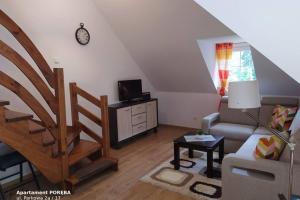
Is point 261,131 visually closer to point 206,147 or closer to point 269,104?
point 269,104

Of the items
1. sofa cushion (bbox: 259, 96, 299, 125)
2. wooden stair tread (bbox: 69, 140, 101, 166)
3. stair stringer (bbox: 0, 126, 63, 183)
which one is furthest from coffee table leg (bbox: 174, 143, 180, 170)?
sofa cushion (bbox: 259, 96, 299, 125)

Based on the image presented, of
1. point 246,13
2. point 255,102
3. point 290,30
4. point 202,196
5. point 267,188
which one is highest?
point 246,13

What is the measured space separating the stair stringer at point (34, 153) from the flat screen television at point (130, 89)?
217 centimetres

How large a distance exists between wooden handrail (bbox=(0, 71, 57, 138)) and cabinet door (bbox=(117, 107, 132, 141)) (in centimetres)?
160

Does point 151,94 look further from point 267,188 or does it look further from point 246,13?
point 246,13

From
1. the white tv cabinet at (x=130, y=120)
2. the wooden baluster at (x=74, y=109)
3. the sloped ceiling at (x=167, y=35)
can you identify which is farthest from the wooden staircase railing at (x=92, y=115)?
the sloped ceiling at (x=167, y=35)

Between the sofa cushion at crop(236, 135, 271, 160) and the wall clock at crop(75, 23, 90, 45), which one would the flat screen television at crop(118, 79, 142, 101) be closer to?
the wall clock at crop(75, 23, 90, 45)

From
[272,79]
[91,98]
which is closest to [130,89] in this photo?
[91,98]

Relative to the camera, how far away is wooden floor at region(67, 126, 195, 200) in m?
2.66

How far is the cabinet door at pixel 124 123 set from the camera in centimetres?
420

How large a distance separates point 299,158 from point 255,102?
2.33 feet

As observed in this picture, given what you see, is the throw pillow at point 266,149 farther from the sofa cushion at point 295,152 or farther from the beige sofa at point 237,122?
the beige sofa at point 237,122

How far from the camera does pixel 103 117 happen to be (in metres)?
3.29

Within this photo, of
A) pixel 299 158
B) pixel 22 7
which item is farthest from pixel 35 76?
pixel 299 158
